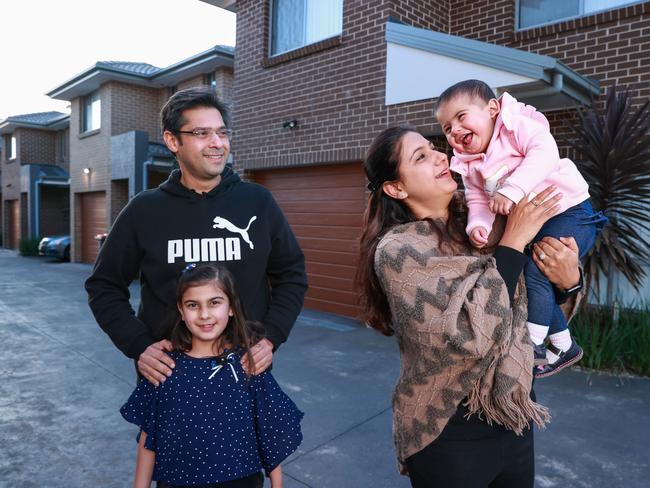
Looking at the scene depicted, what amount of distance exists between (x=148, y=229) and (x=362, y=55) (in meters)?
6.20

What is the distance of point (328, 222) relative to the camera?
8367 mm

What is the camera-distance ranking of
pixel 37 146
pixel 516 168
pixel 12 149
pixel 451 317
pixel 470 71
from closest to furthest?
1. pixel 451 317
2. pixel 516 168
3. pixel 470 71
4. pixel 37 146
5. pixel 12 149

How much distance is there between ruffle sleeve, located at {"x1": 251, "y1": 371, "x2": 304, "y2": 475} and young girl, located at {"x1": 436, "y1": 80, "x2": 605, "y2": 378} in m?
0.99

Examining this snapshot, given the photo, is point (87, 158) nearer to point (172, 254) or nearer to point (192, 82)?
point (192, 82)

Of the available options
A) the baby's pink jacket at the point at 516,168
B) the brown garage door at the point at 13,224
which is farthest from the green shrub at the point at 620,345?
the brown garage door at the point at 13,224

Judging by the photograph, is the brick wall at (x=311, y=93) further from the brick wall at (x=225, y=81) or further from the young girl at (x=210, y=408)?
the young girl at (x=210, y=408)

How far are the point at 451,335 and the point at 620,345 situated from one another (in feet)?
15.3

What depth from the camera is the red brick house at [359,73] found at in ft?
19.2

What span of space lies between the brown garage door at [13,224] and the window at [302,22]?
22.1m

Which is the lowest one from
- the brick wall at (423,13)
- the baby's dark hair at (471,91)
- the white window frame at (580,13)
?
the baby's dark hair at (471,91)

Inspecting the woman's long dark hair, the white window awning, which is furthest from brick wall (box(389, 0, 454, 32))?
the woman's long dark hair

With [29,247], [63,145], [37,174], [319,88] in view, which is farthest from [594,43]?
[63,145]

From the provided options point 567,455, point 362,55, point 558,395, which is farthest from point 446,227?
point 362,55

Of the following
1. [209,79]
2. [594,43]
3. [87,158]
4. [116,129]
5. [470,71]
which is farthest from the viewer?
[87,158]
